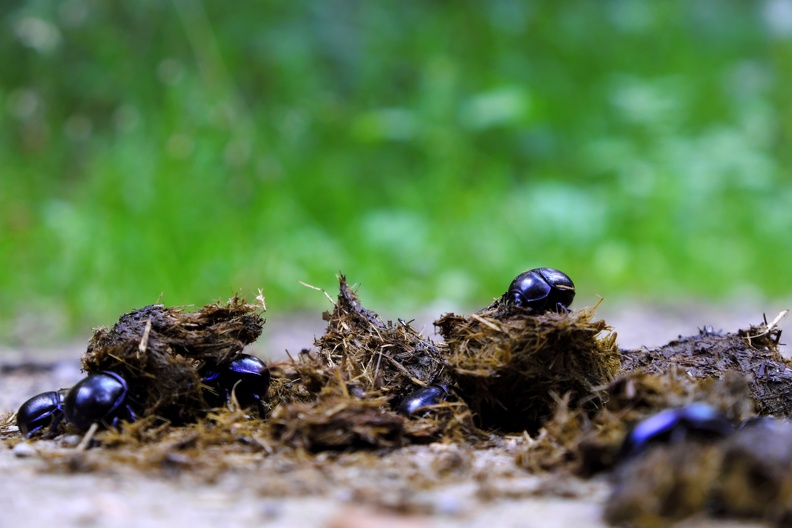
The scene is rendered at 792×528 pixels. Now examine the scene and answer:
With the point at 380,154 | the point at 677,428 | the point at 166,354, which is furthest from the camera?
the point at 380,154

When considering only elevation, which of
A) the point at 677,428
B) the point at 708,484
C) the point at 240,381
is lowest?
the point at 708,484

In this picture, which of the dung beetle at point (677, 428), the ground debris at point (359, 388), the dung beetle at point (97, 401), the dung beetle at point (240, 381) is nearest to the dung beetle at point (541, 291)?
the ground debris at point (359, 388)

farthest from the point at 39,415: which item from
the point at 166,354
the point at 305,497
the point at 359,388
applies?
the point at 305,497

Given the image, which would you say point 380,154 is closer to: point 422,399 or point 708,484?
point 422,399

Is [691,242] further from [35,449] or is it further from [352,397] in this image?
[35,449]

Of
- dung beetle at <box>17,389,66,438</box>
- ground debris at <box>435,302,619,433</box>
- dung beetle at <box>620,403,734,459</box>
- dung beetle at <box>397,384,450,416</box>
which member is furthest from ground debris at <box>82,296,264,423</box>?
dung beetle at <box>620,403,734,459</box>

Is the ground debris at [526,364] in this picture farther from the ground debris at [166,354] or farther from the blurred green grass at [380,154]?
the blurred green grass at [380,154]
